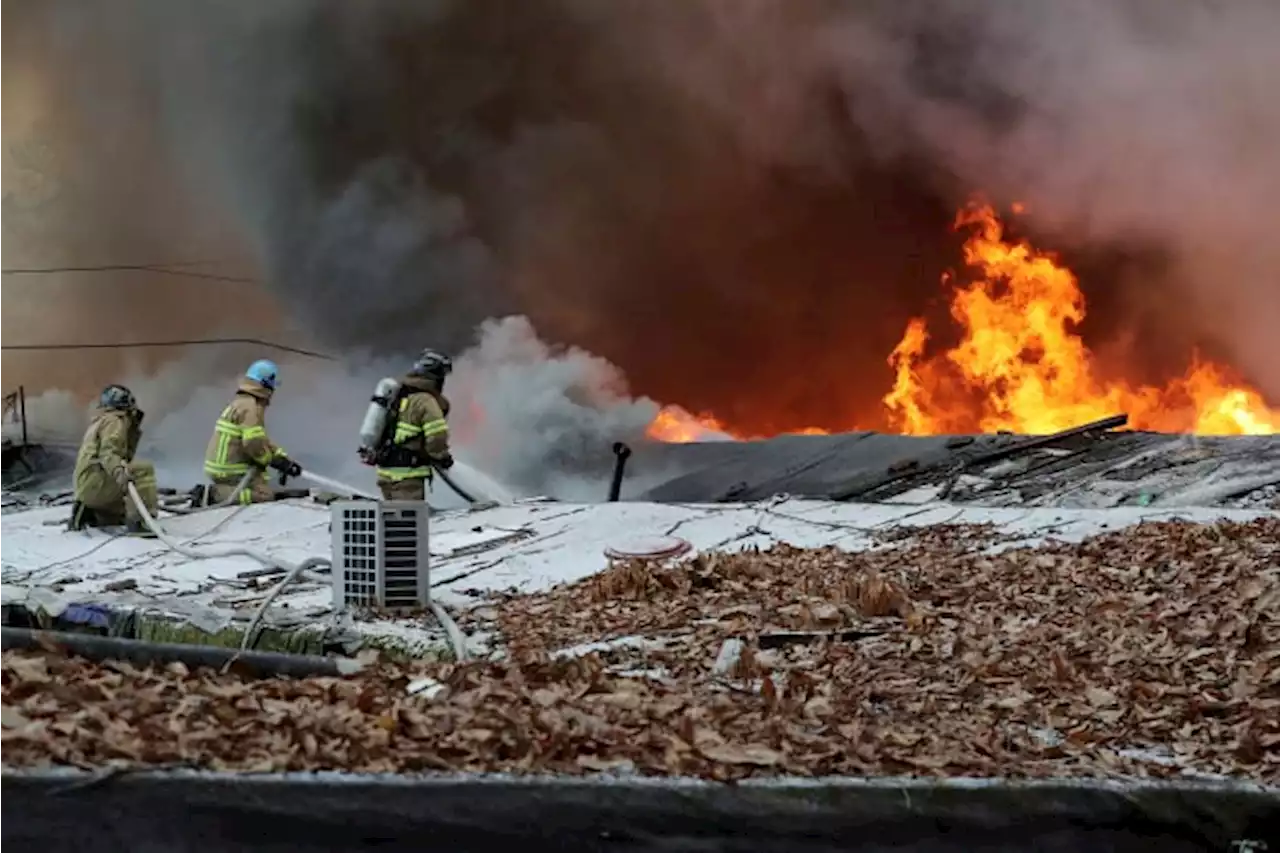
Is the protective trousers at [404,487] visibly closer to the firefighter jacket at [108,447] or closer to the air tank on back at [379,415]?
the air tank on back at [379,415]

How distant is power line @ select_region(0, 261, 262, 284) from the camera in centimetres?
1845

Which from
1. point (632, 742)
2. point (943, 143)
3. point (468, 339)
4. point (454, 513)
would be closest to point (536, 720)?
point (632, 742)

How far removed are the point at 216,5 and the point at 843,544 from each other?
530 inches

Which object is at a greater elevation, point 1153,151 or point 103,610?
point 1153,151

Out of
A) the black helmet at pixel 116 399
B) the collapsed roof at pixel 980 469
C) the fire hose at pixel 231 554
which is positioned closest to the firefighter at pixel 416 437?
the fire hose at pixel 231 554

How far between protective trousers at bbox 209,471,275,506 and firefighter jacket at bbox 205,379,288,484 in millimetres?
37

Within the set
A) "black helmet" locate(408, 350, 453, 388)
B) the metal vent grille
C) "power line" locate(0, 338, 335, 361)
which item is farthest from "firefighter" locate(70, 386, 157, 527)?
"power line" locate(0, 338, 335, 361)

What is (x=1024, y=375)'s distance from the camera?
17656mm

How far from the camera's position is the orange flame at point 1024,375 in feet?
57.2

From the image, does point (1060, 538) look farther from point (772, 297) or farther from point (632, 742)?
point (772, 297)

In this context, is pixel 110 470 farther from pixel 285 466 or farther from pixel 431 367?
pixel 431 367

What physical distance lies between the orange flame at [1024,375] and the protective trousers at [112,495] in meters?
10.4

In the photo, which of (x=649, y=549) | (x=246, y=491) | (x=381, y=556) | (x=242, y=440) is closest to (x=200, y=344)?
(x=242, y=440)

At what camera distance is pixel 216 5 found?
18500 mm
